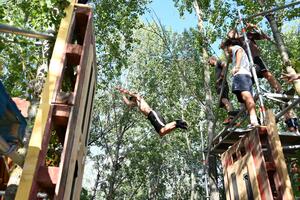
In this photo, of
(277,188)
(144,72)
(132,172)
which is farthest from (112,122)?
(277,188)

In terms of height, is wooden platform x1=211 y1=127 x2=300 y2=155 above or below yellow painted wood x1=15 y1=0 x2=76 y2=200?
above

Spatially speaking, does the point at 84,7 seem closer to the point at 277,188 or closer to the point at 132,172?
the point at 277,188

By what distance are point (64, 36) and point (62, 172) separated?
4.49 ft

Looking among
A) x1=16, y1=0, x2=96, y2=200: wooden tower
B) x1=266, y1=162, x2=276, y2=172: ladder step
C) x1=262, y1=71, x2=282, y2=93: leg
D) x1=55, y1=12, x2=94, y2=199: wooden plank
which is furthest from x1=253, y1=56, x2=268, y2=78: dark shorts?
x1=55, y1=12, x2=94, y2=199: wooden plank

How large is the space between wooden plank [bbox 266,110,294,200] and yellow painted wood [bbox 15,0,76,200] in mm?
2871

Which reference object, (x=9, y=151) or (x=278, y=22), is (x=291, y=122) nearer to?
(x=278, y=22)

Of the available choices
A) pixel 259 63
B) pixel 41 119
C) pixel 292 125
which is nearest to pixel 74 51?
pixel 41 119

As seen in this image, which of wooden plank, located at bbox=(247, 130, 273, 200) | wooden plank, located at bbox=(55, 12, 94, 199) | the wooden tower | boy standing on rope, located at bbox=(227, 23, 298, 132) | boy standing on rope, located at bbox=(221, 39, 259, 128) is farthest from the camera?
boy standing on rope, located at bbox=(227, 23, 298, 132)

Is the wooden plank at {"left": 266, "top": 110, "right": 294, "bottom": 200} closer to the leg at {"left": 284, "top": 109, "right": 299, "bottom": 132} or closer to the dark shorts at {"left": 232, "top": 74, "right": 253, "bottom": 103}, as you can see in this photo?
the dark shorts at {"left": 232, "top": 74, "right": 253, "bottom": 103}

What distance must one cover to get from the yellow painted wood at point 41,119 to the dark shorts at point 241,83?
3080 millimetres

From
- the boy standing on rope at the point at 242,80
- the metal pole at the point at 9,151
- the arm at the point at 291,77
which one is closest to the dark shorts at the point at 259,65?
the boy standing on rope at the point at 242,80

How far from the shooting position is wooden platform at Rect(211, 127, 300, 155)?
532 centimetres

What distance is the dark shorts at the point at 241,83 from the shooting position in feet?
17.5

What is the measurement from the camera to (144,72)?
910 inches
